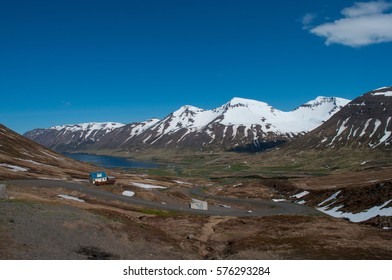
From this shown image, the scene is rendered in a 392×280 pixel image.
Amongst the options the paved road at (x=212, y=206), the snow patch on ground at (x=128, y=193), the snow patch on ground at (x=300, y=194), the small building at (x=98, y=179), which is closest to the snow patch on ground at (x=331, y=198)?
the paved road at (x=212, y=206)

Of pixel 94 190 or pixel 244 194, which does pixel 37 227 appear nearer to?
pixel 94 190

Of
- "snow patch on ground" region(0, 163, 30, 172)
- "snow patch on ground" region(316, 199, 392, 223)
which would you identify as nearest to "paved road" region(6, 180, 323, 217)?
"snow patch on ground" region(316, 199, 392, 223)

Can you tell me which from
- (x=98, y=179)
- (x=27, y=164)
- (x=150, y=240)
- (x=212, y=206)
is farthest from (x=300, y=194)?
(x=150, y=240)

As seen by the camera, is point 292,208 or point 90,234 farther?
point 292,208

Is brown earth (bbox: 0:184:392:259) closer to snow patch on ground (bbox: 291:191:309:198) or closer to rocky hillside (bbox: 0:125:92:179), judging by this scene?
rocky hillside (bbox: 0:125:92:179)

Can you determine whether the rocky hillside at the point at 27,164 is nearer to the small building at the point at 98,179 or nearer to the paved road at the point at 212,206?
the paved road at the point at 212,206

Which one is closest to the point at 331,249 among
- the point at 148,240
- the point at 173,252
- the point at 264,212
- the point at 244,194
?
the point at 173,252
